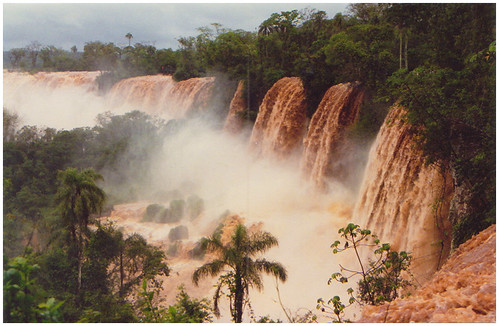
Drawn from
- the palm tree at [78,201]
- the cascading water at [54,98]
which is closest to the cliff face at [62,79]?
the cascading water at [54,98]

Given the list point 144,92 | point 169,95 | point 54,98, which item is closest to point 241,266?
point 169,95

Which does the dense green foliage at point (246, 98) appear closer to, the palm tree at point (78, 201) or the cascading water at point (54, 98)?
the palm tree at point (78, 201)

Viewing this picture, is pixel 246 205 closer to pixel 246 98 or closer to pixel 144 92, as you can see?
pixel 246 98

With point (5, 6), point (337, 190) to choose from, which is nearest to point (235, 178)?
point (337, 190)

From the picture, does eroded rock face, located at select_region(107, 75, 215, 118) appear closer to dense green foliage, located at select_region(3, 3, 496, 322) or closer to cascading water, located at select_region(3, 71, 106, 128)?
cascading water, located at select_region(3, 71, 106, 128)

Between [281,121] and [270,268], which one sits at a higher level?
[281,121]

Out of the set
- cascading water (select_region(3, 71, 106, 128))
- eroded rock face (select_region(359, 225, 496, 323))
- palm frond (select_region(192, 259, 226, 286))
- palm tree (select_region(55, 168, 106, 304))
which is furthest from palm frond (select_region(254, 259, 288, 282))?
cascading water (select_region(3, 71, 106, 128))
